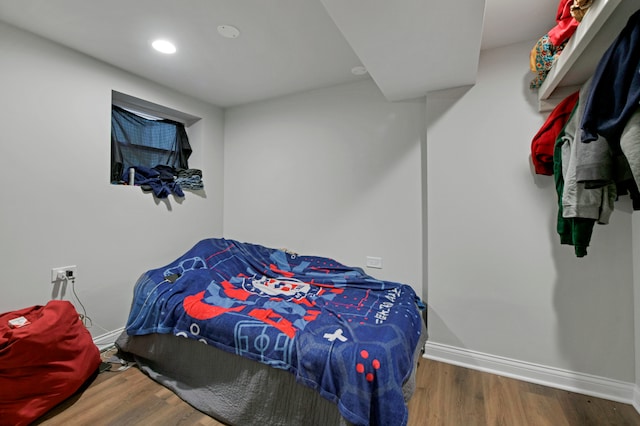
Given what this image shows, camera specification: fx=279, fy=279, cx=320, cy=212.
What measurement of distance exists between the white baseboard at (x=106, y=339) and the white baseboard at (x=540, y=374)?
267 cm

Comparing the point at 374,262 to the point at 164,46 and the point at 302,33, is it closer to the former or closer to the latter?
the point at 302,33

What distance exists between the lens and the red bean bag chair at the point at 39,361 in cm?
152

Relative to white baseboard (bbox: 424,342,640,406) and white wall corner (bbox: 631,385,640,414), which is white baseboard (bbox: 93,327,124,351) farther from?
white wall corner (bbox: 631,385,640,414)

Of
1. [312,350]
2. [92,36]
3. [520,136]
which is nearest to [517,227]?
[520,136]

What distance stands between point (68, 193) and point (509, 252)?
3377 mm

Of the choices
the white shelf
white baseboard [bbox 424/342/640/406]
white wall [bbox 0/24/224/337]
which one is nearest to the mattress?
white baseboard [bbox 424/342/640/406]

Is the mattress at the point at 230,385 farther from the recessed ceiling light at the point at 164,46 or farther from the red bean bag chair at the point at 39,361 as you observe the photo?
the recessed ceiling light at the point at 164,46

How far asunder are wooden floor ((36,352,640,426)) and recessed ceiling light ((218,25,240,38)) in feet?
8.12

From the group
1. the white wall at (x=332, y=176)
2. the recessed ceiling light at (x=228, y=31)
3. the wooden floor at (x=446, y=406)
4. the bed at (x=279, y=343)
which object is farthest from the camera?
the white wall at (x=332, y=176)

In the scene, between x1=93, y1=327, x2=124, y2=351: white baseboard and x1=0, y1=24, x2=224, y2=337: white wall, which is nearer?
x1=0, y1=24, x2=224, y2=337: white wall

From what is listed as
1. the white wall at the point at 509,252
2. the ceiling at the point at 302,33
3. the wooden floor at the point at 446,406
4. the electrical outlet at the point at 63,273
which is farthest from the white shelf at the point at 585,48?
the electrical outlet at the point at 63,273

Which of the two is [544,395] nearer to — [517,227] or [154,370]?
[517,227]

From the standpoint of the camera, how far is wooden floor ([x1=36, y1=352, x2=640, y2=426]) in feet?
5.19

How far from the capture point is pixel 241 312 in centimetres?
181
